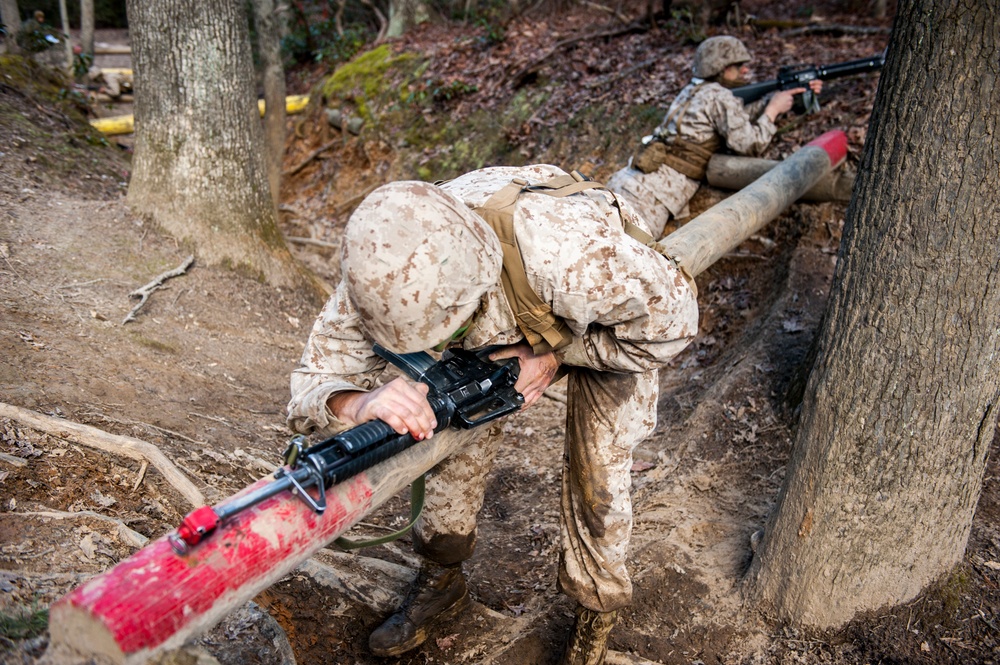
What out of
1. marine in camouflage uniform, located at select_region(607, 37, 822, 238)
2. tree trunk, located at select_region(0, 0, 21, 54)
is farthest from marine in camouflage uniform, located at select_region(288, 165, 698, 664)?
tree trunk, located at select_region(0, 0, 21, 54)

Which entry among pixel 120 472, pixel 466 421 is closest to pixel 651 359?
pixel 466 421

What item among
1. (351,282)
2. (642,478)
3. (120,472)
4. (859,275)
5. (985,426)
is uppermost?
(351,282)

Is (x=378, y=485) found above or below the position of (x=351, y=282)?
below

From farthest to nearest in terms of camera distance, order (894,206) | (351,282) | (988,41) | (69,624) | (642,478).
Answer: (642,478) < (894,206) < (988,41) < (351,282) < (69,624)

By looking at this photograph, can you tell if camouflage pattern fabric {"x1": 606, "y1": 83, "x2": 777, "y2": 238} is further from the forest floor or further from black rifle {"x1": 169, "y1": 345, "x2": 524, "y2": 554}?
black rifle {"x1": 169, "y1": 345, "x2": 524, "y2": 554}

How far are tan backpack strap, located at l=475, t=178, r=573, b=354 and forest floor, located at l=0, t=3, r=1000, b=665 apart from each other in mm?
1489

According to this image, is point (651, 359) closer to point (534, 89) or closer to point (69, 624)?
point (69, 624)

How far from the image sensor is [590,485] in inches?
119

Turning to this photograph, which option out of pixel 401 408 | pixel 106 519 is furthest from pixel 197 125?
pixel 401 408

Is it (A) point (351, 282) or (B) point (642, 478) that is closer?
(A) point (351, 282)

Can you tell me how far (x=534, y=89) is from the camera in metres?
9.35

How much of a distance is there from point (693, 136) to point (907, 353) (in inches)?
163

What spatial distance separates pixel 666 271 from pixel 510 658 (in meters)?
1.93

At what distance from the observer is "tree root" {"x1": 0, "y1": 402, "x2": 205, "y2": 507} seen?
10.4 ft
